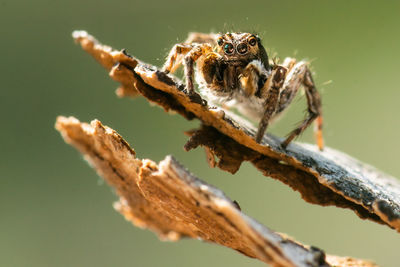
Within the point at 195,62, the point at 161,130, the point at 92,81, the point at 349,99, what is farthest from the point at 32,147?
the point at 349,99

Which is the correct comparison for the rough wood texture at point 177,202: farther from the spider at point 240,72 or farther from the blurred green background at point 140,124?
the blurred green background at point 140,124

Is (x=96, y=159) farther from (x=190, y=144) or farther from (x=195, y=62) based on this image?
(x=195, y=62)

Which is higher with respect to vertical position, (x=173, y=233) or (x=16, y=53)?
(x=16, y=53)

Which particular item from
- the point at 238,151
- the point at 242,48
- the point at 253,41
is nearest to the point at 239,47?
the point at 242,48

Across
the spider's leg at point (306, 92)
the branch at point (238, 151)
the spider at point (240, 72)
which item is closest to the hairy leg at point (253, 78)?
the spider at point (240, 72)

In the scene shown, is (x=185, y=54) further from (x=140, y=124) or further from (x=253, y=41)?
(x=140, y=124)
